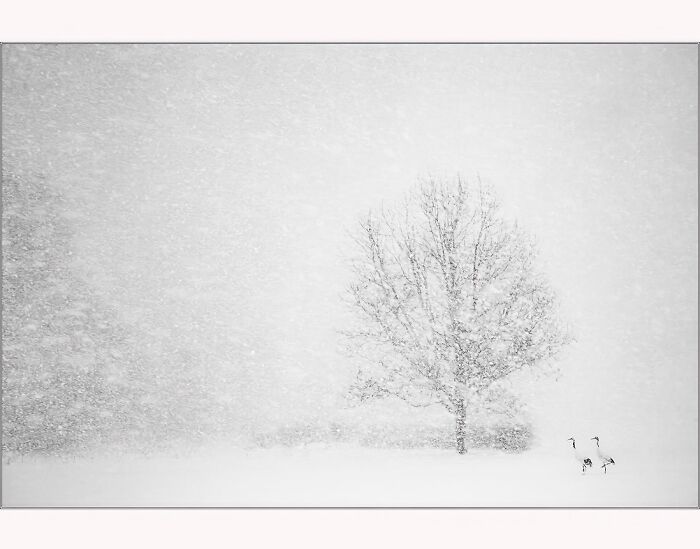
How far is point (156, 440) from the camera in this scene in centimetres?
999

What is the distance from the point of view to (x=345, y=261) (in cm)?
1102

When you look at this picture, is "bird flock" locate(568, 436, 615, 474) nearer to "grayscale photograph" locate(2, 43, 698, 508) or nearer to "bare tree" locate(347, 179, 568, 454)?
"grayscale photograph" locate(2, 43, 698, 508)

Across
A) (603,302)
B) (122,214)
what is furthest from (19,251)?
(603,302)

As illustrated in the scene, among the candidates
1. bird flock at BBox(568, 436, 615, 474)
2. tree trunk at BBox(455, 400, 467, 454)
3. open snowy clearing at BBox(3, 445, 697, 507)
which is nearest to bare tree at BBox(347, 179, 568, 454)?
tree trunk at BBox(455, 400, 467, 454)

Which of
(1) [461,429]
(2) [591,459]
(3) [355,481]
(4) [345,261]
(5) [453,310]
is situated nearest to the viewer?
(3) [355,481]

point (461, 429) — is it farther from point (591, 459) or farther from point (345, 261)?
point (345, 261)

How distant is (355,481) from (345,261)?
4.94 m

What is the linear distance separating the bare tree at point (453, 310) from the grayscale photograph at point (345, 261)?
5 cm

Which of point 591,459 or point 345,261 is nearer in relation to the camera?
point 591,459

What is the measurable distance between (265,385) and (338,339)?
191 cm

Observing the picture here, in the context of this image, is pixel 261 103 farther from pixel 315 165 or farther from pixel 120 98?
pixel 120 98

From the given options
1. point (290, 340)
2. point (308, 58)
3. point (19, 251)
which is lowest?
point (290, 340)

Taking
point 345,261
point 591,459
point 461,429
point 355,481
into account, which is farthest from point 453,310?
point 355,481

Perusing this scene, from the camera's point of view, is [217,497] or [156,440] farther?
[156,440]
